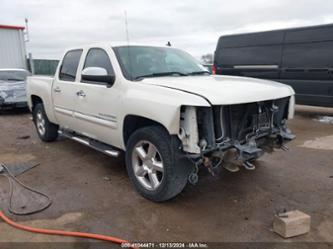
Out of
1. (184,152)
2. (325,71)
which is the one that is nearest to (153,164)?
(184,152)

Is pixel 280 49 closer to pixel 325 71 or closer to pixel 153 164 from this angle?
pixel 325 71

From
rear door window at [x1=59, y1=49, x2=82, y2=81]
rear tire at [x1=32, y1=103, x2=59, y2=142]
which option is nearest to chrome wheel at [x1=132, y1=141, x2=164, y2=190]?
rear door window at [x1=59, y1=49, x2=82, y2=81]

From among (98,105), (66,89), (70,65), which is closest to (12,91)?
(70,65)

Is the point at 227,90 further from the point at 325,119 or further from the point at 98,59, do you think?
the point at 325,119

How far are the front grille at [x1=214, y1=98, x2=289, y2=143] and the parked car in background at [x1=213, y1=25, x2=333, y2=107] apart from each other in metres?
4.58

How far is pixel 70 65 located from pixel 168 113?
9.07 feet

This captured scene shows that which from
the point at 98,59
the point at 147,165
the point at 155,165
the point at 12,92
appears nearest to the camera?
the point at 155,165

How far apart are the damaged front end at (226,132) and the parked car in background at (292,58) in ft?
15.7

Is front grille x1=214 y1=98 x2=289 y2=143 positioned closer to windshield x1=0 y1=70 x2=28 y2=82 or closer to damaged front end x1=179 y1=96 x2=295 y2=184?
damaged front end x1=179 y1=96 x2=295 y2=184

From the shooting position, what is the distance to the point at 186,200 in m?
3.56

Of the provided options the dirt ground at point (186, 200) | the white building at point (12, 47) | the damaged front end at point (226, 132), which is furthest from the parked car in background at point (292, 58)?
the white building at point (12, 47)

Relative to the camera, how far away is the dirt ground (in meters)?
2.92

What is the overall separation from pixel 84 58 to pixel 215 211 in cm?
294

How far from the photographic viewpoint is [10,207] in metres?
3.45
